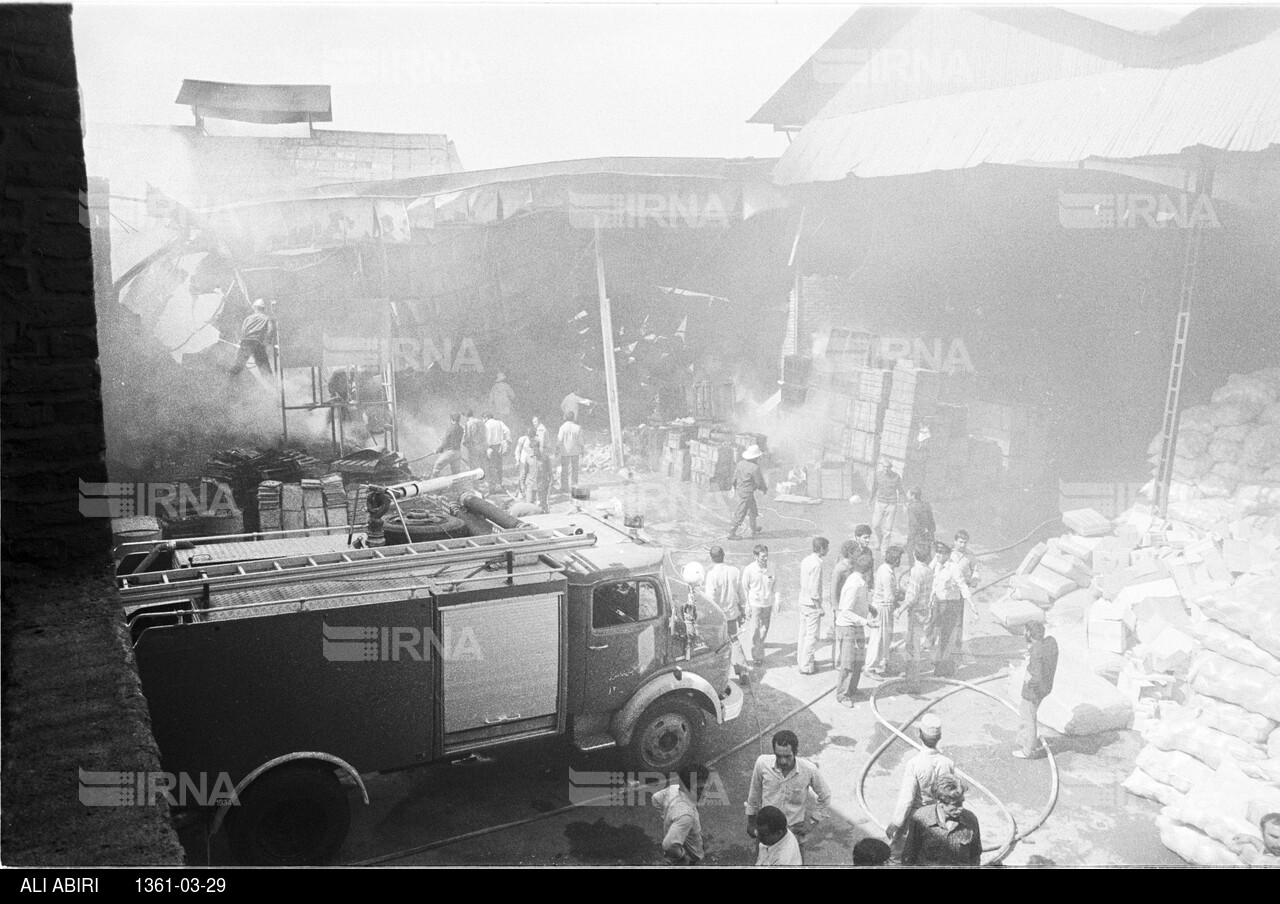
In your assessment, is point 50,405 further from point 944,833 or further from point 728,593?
point 728,593

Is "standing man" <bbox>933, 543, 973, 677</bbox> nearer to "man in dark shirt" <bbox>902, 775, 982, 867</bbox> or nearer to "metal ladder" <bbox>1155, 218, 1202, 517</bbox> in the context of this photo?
"man in dark shirt" <bbox>902, 775, 982, 867</bbox>

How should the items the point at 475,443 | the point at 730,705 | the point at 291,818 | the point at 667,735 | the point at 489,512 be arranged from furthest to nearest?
the point at 475,443 < the point at 489,512 < the point at 730,705 < the point at 667,735 < the point at 291,818

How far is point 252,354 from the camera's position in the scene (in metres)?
15.7

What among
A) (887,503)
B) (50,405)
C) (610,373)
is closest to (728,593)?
(887,503)

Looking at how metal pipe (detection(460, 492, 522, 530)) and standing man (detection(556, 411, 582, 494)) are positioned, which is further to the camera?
standing man (detection(556, 411, 582, 494))

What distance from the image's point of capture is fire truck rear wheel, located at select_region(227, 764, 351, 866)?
6.47 m

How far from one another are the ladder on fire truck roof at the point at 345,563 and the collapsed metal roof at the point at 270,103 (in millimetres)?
15951

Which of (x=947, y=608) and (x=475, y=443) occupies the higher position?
(x=475, y=443)

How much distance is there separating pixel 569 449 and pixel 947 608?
8.20 metres

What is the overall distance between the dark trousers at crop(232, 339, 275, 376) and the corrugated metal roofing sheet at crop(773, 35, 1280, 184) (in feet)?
36.2

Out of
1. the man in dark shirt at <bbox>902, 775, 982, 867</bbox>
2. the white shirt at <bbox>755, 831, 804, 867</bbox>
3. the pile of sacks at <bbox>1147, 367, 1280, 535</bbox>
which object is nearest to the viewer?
the white shirt at <bbox>755, 831, 804, 867</bbox>

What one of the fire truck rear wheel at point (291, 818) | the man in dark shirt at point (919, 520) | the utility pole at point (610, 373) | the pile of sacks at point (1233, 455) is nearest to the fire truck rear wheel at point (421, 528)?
the fire truck rear wheel at point (291, 818)

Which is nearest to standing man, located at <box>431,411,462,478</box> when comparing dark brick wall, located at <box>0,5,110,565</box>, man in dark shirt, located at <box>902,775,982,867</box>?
man in dark shirt, located at <box>902,775,982,867</box>

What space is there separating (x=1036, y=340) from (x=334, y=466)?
43.0 ft
